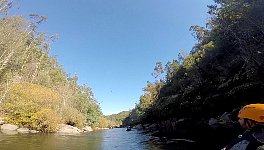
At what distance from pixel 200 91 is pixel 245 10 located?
19.9 meters

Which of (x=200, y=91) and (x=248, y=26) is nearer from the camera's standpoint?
(x=248, y=26)

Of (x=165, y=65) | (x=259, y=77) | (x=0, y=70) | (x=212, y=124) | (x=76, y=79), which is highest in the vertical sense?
(x=76, y=79)

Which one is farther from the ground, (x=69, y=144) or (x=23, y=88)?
(x=23, y=88)

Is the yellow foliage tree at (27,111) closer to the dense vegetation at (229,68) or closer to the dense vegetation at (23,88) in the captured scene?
the dense vegetation at (23,88)

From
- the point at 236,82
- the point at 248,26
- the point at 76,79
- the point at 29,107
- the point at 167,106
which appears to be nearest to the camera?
the point at 248,26

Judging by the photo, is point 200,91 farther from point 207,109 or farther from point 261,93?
point 261,93

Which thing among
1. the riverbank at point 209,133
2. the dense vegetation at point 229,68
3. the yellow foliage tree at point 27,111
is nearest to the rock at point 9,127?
the yellow foliage tree at point 27,111

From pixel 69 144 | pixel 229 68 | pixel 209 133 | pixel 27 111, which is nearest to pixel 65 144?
pixel 69 144

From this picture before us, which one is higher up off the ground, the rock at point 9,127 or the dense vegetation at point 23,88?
the dense vegetation at point 23,88

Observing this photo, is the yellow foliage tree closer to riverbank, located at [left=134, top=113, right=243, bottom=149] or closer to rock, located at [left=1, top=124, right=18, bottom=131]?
rock, located at [left=1, top=124, right=18, bottom=131]

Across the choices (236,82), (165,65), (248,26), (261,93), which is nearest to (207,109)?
(236,82)

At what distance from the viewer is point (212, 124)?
30.4m

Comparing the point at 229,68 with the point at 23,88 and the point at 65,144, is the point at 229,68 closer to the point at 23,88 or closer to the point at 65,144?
the point at 65,144

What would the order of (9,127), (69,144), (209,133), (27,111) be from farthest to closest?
(27,111), (9,127), (209,133), (69,144)
